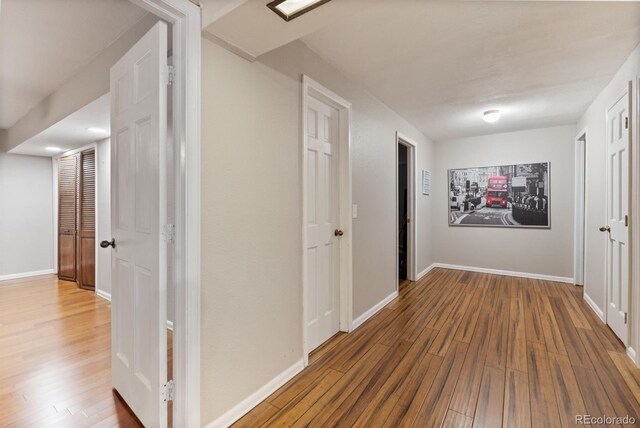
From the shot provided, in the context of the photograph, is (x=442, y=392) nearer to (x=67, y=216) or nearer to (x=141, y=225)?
(x=141, y=225)

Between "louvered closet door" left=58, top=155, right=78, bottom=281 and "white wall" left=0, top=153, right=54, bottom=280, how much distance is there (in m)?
0.53

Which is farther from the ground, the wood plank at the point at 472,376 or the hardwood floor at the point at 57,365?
the wood plank at the point at 472,376

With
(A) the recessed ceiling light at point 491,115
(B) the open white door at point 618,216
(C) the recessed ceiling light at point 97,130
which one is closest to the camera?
(B) the open white door at point 618,216

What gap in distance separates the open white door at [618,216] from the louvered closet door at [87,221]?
20.0 feet

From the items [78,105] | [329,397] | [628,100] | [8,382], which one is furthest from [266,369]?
[628,100]

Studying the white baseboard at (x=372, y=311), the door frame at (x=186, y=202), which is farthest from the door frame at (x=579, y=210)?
the door frame at (x=186, y=202)

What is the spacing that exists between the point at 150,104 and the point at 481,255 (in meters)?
5.43

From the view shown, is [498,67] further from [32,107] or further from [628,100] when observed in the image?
[32,107]

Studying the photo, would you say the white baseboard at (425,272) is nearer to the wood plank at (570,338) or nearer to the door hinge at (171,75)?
the wood plank at (570,338)

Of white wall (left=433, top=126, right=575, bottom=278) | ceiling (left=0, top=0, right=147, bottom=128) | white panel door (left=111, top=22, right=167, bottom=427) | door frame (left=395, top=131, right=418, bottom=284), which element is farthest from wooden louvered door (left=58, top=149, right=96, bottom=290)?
white wall (left=433, top=126, right=575, bottom=278)

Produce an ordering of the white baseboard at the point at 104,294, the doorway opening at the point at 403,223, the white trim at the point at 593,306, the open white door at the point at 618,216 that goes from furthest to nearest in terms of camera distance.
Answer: the doorway opening at the point at 403,223 → the white baseboard at the point at 104,294 → the white trim at the point at 593,306 → the open white door at the point at 618,216

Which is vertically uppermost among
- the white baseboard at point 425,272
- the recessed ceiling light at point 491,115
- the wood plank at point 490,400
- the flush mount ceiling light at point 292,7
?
the recessed ceiling light at point 491,115

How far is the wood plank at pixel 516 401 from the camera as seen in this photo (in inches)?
63.3

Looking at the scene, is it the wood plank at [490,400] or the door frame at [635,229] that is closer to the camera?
the wood plank at [490,400]
